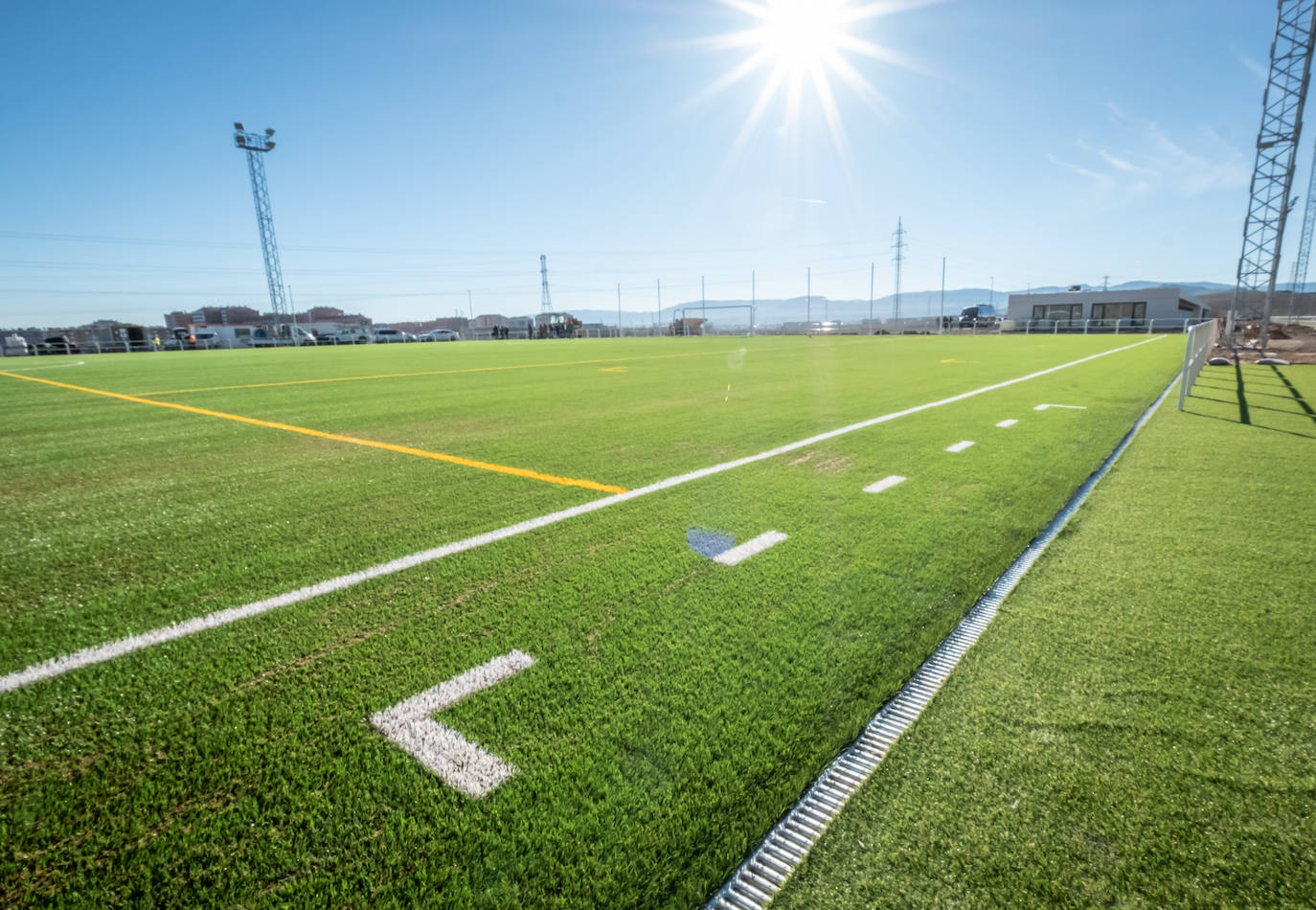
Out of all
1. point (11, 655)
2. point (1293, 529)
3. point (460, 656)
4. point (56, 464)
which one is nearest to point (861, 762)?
point (460, 656)

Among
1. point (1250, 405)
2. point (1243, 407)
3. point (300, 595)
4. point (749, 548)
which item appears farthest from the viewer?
point (1250, 405)

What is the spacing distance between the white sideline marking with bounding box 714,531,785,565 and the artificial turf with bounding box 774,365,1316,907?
3.33 feet

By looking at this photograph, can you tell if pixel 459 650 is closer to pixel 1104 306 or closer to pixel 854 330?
pixel 854 330

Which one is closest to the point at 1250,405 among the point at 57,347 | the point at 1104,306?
the point at 57,347

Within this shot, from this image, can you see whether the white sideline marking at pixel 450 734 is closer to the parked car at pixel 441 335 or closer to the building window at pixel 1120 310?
the parked car at pixel 441 335

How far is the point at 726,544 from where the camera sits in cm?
298

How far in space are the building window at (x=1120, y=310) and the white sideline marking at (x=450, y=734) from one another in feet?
196

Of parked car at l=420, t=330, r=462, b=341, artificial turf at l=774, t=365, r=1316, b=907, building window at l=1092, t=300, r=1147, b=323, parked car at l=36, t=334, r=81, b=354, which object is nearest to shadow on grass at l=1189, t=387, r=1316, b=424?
artificial turf at l=774, t=365, r=1316, b=907

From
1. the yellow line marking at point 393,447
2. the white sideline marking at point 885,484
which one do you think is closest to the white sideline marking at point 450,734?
the yellow line marking at point 393,447

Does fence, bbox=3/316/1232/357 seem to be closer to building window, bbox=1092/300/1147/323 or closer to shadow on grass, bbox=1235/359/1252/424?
building window, bbox=1092/300/1147/323

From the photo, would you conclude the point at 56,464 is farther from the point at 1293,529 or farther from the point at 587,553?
the point at 1293,529

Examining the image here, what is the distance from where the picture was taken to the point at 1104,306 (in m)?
50.3

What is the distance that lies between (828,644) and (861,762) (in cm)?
53

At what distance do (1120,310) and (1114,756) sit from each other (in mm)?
61614
